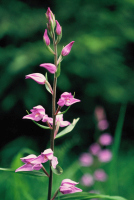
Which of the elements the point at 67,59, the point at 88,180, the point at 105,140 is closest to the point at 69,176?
the point at 88,180

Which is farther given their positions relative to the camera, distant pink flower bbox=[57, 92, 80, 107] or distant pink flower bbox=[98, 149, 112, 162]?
distant pink flower bbox=[98, 149, 112, 162]

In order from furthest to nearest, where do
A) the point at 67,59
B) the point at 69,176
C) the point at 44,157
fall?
1. the point at 67,59
2. the point at 69,176
3. the point at 44,157

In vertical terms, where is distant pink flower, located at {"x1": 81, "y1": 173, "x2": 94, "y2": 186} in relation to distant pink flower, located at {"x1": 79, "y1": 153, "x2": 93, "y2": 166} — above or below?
below

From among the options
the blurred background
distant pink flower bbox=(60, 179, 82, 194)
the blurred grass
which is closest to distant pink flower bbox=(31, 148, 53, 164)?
distant pink flower bbox=(60, 179, 82, 194)

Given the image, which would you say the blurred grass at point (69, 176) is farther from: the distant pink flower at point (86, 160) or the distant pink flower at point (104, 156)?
the distant pink flower at point (104, 156)

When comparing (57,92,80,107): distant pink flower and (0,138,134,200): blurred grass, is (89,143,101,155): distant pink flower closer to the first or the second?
(0,138,134,200): blurred grass

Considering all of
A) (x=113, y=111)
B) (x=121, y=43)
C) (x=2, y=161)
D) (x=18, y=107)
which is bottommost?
(x=2, y=161)

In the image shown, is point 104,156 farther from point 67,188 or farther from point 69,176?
point 67,188

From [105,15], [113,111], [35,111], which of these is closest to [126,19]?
[105,15]

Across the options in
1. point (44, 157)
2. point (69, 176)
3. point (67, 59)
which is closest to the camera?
point (44, 157)

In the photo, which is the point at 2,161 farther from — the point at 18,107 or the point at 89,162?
the point at 89,162

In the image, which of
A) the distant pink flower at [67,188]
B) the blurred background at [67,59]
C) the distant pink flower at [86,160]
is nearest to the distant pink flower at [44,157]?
the distant pink flower at [67,188]
